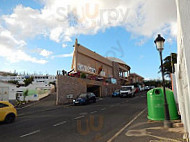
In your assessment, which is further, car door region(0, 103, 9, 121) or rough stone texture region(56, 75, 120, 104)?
rough stone texture region(56, 75, 120, 104)

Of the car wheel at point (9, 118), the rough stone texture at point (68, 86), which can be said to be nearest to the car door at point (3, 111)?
the car wheel at point (9, 118)

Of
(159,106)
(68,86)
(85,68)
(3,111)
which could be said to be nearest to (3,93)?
(68,86)

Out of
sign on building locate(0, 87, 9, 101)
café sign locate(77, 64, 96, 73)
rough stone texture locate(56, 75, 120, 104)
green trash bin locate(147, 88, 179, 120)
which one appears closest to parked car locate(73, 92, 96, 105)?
rough stone texture locate(56, 75, 120, 104)

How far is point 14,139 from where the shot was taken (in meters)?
6.31

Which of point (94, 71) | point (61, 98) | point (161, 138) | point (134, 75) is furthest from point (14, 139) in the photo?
point (134, 75)

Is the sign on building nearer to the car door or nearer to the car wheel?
the car wheel

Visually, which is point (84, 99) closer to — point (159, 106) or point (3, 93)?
point (3, 93)

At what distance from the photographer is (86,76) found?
→ 32.6m

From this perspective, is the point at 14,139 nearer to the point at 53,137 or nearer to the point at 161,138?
the point at 53,137

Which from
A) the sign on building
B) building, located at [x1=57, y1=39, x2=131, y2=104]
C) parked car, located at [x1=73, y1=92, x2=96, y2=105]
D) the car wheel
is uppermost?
building, located at [x1=57, y1=39, x2=131, y2=104]

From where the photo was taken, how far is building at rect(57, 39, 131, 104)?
24266 mm

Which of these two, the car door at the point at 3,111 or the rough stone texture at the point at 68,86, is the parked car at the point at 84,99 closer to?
the rough stone texture at the point at 68,86

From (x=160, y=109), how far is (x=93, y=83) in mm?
25497

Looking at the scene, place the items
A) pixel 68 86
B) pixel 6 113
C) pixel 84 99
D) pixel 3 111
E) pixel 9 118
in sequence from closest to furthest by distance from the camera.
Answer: pixel 3 111 → pixel 6 113 → pixel 9 118 → pixel 84 99 → pixel 68 86
